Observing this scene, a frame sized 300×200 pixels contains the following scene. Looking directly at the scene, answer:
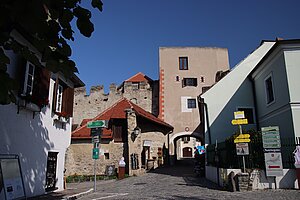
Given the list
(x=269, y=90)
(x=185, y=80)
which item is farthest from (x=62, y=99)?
(x=185, y=80)

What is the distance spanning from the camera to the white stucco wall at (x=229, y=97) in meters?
17.2

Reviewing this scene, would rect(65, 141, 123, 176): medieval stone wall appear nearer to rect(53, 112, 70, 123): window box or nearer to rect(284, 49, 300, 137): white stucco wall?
rect(53, 112, 70, 123): window box

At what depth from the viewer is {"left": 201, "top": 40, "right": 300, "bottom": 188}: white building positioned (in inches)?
486

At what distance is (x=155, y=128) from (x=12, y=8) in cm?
2004

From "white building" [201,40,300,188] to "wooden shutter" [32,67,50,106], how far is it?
9086 mm

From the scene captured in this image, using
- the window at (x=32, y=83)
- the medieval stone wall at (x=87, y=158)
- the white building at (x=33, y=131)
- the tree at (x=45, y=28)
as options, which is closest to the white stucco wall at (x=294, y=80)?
the white building at (x=33, y=131)

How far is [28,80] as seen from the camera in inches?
358

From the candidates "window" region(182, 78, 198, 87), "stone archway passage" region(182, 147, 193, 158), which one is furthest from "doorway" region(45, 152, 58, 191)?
"stone archway passage" region(182, 147, 193, 158)

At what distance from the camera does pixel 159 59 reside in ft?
98.5

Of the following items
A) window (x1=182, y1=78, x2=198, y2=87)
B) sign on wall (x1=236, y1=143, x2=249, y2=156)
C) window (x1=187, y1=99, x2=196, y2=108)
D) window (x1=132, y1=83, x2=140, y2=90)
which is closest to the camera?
sign on wall (x1=236, y1=143, x2=249, y2=156)

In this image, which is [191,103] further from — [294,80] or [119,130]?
[294,80]

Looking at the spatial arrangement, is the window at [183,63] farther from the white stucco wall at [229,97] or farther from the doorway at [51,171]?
the doorway at [51,171]

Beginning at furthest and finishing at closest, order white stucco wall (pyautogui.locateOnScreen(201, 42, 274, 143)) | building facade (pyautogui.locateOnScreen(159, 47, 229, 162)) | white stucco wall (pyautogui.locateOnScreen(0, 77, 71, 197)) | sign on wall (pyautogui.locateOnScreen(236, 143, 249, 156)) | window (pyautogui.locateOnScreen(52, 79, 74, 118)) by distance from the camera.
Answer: building facade (pyautogui.locateOnScreen(159, 47, 229, 162)) → white stucco wall (pyautogui.locateOnScreen(201, 42, 274, 143)) → window (pyautogui.locateOnScreen(52, 79, 74, 118)) → sign on wall (pyautogui.locateOnScreen(236, 143, 249, 156)) → white stucco wall (pyautogui.locateOnScreen(0, 77, 71, 197))

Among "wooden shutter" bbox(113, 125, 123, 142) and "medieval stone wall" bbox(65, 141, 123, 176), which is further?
"wooden shutter" bbox(113, 125, 123, 142)
